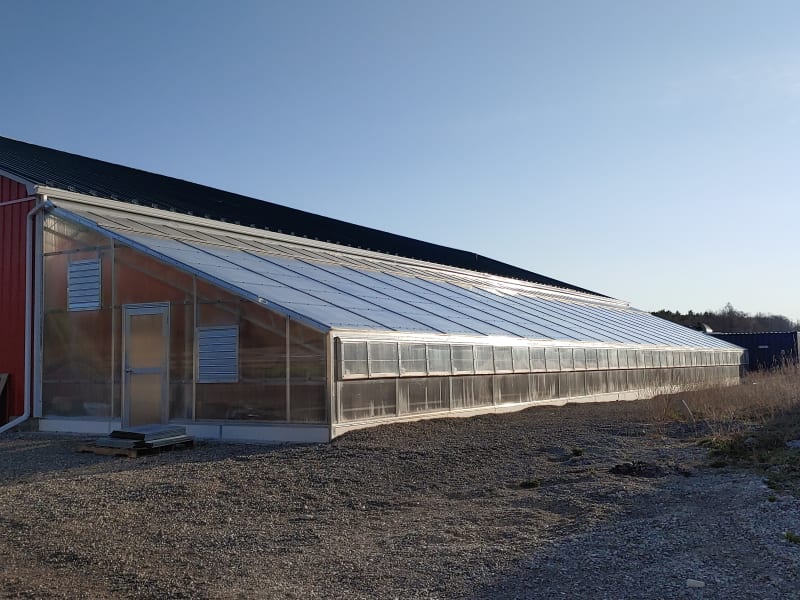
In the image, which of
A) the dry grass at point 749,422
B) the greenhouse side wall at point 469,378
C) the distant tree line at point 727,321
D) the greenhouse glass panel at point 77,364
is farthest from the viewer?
the distant tree line at point 727,321

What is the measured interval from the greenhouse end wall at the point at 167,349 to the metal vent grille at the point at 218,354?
0.03 metres

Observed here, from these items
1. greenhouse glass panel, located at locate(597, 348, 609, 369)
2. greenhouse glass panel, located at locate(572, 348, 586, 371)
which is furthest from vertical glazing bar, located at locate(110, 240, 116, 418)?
greenhouse glass panel, located at locate(597, 348, 609, 369)

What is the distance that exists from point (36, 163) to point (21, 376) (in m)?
6.08

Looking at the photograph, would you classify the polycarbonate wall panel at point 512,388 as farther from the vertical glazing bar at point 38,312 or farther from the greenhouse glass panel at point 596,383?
the vertical glazing bar at point 38,312

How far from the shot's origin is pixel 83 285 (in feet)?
55.4

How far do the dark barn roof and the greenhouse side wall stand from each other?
8.69 m

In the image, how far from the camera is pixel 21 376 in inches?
695

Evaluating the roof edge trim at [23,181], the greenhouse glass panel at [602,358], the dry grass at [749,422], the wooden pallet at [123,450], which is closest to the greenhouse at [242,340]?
the roof edge trim at [23,181]

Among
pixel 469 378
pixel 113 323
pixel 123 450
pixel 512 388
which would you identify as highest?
pixel 113 323

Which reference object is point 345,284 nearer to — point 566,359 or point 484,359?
point 484,359

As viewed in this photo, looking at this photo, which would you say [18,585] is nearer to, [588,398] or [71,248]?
[71,248]

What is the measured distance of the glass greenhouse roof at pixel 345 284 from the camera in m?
15.4

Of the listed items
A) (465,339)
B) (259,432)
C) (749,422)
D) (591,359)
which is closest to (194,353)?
(259,432)

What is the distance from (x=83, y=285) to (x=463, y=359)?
856 cm
